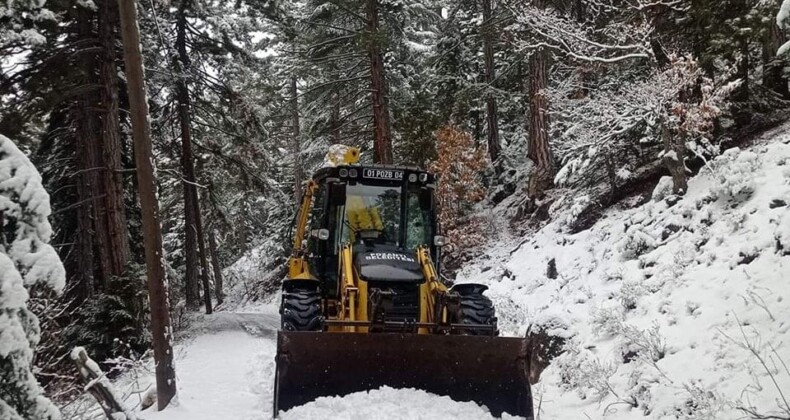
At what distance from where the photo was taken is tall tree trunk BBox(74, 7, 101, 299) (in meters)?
11.6

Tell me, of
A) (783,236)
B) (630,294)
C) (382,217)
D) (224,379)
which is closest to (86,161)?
(224,379)

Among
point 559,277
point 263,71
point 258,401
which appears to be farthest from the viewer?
point 263,71

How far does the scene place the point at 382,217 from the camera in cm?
782

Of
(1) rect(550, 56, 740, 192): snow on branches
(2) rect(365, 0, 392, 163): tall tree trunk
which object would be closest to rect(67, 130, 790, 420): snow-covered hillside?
(1) rect(550, 56, 740, 192): snow on branches

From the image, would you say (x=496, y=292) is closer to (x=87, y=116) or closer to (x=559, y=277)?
(x=559, y=277)

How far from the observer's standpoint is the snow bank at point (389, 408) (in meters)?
5.69

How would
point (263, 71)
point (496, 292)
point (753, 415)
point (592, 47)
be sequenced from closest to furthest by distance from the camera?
point (753, 415) < point (592, 47) < point (496, 292) < point (263, 71)

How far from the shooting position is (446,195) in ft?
56.1

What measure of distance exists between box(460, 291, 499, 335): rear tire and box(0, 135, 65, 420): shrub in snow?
4.25 m

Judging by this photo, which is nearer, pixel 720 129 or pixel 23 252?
pixel 23 252

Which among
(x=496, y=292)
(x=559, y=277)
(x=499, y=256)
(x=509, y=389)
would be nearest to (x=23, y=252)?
(x=509, y=389)

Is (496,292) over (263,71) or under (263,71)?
under

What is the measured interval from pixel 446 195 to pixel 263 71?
6.44 metres

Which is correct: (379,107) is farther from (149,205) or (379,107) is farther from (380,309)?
(380,309)
